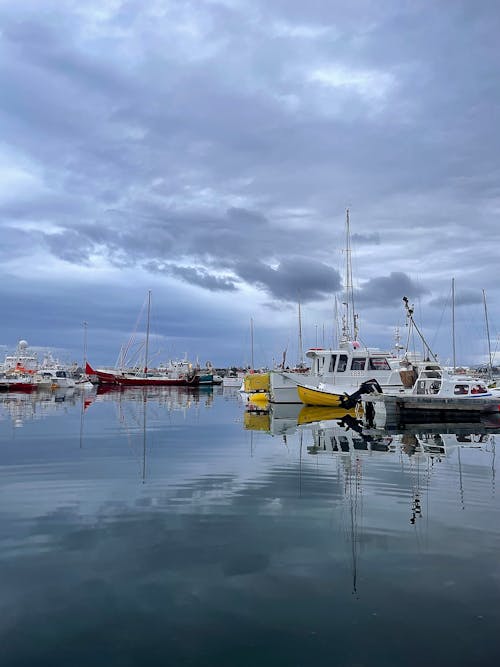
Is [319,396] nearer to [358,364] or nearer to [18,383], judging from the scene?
[358,364]

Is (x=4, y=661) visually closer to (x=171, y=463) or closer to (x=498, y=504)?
(x=498, y=504)

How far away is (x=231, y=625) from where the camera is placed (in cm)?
633

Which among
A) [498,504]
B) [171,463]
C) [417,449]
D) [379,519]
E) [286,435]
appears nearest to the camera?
[379,519]

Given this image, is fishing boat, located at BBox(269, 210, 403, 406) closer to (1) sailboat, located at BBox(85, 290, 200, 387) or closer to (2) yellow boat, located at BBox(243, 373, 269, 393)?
(2) yellow boat, located at BBox(243, 373, 269, 393)

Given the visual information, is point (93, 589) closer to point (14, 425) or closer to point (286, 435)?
point (286, 435)

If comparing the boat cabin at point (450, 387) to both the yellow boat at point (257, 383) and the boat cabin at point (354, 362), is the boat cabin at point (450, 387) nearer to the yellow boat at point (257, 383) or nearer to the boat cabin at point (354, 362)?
the boat cabin at point (354, 362)

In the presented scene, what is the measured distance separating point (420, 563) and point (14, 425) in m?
26.3

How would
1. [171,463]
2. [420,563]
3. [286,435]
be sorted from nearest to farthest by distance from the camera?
[420,563], [171,463], [286,435]

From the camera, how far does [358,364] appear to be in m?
42.3

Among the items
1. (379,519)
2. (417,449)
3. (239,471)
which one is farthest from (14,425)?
(379,519)

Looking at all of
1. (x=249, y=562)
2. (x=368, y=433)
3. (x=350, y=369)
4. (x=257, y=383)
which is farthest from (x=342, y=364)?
(x=249, y=562)

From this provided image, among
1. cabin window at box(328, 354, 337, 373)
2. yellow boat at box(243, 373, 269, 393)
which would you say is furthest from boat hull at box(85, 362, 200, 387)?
cabin window at box(328, 354, 337, 373)

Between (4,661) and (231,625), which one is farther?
(231,625)

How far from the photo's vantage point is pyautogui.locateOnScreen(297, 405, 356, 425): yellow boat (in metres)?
32.8
